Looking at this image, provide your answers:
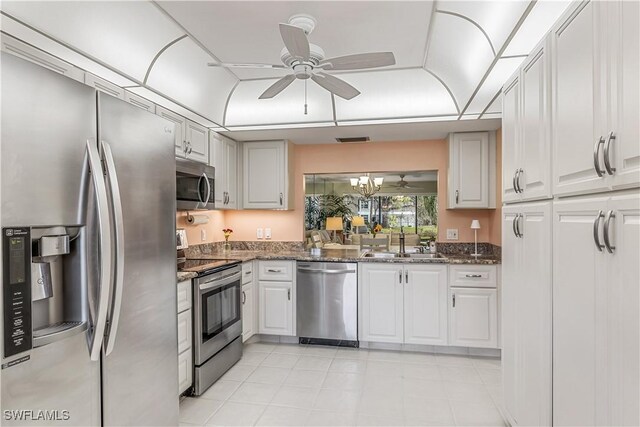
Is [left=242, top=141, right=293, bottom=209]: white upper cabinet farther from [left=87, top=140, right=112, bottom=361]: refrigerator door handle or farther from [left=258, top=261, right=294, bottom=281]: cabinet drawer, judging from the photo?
[left=87, top=140, right=112, bottom=361]: refrigerator door handle

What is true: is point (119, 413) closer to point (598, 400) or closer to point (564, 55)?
point (598, 400)

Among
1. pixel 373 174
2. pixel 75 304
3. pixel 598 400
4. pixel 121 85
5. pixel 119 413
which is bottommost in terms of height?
pixel 119 413

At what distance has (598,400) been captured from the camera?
1147mm

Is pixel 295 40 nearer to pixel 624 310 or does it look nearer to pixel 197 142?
pixel 624 310

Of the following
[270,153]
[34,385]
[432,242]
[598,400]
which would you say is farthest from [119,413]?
[432,242]

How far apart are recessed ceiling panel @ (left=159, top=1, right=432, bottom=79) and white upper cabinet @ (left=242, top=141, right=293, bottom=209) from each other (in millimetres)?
1490

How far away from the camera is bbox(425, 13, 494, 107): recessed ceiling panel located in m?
2.22

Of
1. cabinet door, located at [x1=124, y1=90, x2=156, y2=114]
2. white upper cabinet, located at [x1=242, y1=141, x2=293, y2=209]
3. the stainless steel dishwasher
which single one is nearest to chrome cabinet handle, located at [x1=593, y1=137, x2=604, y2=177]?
cabinet door, located at [x1=124, y1=90, x2=156, y2=114]

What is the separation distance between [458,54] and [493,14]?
1.94ft

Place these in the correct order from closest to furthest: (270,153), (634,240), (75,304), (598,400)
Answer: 1. (634,240)
2. (598,400)
3. (75,304)
4. (270,153)

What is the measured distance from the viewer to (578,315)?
4.19 ft

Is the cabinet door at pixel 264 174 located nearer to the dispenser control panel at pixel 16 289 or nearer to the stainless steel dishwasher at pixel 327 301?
the stainless steel dishwasher at pixel 327 301

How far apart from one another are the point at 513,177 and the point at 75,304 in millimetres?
2141

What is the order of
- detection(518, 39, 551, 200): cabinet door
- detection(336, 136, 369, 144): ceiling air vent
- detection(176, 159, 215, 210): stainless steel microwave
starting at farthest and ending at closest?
detection(336, 136, 369, 144): ceiling air vent < detection(176, 159, 215, 210): stainless steel microwave < detection(518, 39, 551, 200): cabinet door
